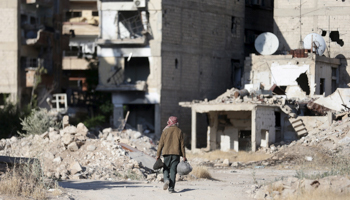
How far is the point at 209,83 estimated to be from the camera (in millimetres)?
40250

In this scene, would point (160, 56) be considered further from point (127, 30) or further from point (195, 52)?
point (127, 30)

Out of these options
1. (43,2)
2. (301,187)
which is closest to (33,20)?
(43,2)

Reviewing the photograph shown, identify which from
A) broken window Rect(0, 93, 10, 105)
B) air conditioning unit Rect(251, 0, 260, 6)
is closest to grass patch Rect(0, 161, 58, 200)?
broken window Rect(0, 93, 10, 105)

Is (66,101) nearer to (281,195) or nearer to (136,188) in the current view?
(136,188)

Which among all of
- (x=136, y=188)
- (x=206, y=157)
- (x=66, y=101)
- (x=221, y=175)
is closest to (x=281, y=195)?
(x=136, y=188)

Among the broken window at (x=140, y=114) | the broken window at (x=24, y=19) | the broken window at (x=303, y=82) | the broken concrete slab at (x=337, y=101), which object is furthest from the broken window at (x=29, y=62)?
the broken concrete slab at (x=337, y=101)

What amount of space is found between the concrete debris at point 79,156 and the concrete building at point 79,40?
21.8 m

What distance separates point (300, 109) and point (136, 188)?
21251 millimetres

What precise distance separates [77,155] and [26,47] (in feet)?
70.5

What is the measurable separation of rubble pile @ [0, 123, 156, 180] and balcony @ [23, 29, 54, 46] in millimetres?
16552

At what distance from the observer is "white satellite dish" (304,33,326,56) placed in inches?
1500

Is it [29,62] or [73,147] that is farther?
[29,62]

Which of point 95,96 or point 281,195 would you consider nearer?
point 281,195

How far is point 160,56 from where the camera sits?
1491 inches
